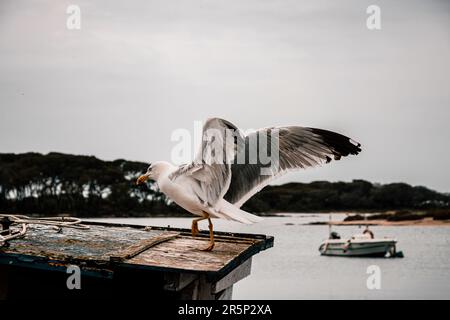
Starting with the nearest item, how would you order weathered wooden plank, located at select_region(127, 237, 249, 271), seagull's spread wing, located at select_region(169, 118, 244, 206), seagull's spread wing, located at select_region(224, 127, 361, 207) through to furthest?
weathered wooden plank, located at select_region(127, 237, 249, 271) → seagull's spread wing, located at select_region(169, 118, 244, 206) → seagull's spread wing, located at select_region(224, 127, 361, 207)

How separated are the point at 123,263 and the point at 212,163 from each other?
1.33 m

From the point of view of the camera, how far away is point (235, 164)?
6547 millimetres

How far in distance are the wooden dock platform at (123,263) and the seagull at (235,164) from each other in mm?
315

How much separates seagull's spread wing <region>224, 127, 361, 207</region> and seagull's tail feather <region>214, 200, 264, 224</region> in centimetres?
72

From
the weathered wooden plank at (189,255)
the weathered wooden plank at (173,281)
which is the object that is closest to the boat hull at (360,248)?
the weathered wooden plank at (189,255)

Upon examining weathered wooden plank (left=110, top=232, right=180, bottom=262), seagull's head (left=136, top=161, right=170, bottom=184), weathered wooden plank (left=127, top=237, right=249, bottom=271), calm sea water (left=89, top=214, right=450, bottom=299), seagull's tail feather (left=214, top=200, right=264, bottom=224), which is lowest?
calm sea water (left=89, top=214, right=450, bottom=299)

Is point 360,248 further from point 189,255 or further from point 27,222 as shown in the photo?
point 189,255

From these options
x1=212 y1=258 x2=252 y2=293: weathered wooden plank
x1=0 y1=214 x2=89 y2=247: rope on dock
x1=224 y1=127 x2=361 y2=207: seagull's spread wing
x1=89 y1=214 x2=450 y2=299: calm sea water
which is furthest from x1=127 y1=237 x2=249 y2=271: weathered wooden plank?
x1=89 y1=214 x2=450 y2=299: calm sea water

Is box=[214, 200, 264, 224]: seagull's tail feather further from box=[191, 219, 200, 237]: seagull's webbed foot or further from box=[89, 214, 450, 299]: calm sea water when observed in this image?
box=[89, 214, 450, 299]: calm sea water

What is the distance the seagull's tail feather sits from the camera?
18.3ft

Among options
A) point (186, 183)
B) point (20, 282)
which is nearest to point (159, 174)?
point (186, 183)

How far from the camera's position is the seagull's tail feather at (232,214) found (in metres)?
5.58

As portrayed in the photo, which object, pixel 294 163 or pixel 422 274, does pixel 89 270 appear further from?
pixel 422 274

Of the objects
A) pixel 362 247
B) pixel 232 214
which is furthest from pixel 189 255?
pixel 362 247
